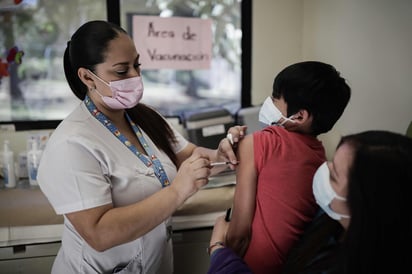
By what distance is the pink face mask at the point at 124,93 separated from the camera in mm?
1167

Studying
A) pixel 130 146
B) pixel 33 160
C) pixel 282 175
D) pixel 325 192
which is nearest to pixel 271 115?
pixel 282 175

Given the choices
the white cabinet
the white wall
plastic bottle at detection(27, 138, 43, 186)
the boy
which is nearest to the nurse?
the boy

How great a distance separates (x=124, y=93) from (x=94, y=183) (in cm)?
30

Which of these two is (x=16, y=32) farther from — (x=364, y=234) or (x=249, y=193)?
(x=364, y=234)

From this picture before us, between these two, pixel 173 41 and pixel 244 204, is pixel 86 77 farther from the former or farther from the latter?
pixel 173 41

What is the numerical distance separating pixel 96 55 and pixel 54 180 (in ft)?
1.22

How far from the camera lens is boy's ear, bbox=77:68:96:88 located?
116 cm

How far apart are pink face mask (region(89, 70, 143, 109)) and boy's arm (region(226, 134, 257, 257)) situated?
1.33 feet

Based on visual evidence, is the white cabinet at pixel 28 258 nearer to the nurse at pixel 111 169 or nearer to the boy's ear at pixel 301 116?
the nurse at pixel 111 169

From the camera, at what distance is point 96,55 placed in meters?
1.11

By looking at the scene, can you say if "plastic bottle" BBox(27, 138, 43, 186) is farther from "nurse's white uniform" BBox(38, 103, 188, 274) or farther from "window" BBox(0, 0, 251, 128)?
"nurse's white uniform" BBox(38, 103, 188, 274)

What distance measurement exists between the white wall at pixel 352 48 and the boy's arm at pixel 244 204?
0.99 meters

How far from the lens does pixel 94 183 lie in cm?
103

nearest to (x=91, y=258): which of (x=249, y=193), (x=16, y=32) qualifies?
(x=249, y=193)
